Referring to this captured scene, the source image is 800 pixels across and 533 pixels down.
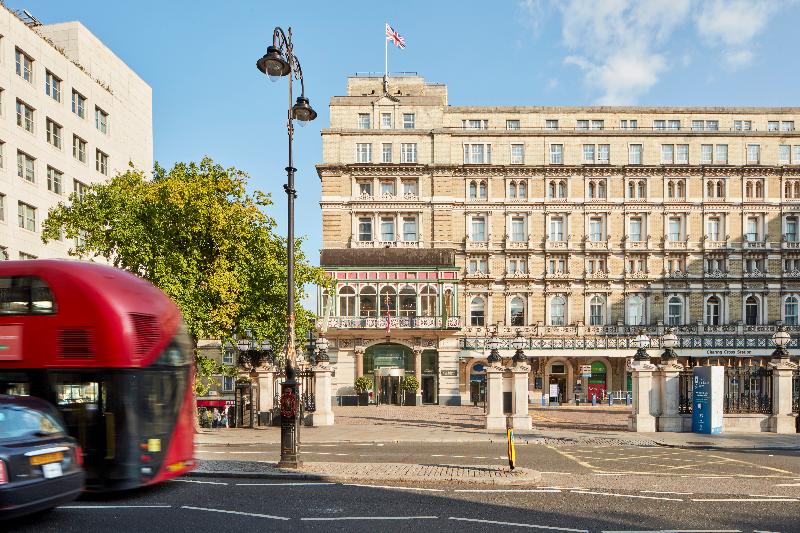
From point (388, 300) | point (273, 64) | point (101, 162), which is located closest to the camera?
point (273, 64)

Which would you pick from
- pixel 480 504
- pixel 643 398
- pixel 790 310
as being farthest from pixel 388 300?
pixel 480 504

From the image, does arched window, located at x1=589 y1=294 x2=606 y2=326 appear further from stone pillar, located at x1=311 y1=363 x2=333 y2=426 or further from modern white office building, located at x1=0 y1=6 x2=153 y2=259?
modern white office building, located at x1=0 y1=6 x2=153 y2=259

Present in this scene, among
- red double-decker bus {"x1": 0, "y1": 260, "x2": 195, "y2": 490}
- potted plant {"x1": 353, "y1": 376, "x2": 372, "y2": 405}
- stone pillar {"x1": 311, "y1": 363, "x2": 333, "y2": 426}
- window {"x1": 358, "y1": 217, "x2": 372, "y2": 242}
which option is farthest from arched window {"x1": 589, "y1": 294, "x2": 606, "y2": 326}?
red double-decker bus {"x1": 0, "y1": 260, "x2": 195, "y2": 490}

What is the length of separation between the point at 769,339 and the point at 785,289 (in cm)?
476

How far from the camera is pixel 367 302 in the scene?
175 ft

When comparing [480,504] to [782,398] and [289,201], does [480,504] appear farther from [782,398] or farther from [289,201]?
[782,398]

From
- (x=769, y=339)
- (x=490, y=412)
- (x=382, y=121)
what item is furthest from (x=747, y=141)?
Result: (x=490, y=412)

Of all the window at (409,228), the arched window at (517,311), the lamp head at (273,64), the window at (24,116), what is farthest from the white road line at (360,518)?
the arched window at (517,311)

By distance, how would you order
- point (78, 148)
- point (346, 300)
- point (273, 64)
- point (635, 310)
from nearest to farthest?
point (273, 64) → point (78, 148) → point (346, 300) → point (635, 310)

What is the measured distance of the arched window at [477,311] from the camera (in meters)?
56.4

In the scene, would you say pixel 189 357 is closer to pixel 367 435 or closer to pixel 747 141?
pixel 367 435

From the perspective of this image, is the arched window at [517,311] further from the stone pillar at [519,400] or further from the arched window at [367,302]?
the stone pillar at [519,400]

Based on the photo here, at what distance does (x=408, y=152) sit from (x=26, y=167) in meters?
28.1

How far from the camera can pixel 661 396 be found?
93.8 feet
